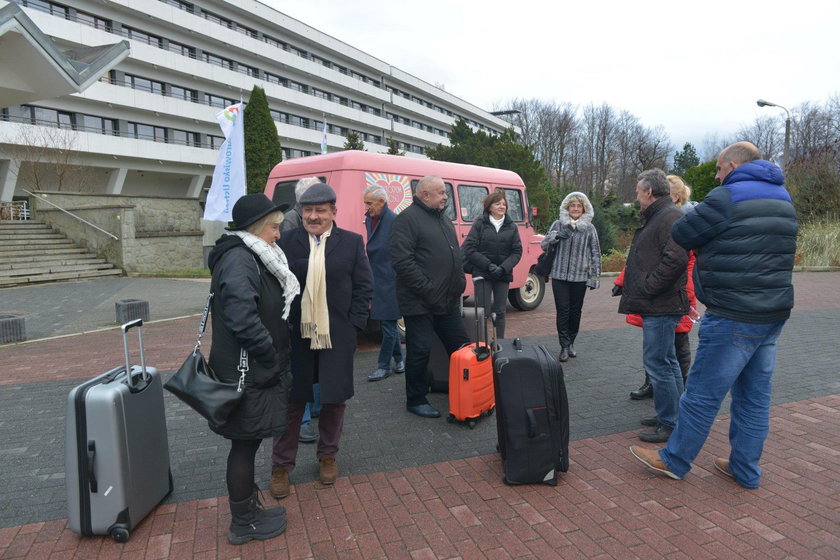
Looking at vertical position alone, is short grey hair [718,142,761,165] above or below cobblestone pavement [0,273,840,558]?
above

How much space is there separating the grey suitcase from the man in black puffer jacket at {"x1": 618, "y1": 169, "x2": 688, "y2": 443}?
3.21 metres

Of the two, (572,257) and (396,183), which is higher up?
(396,183)

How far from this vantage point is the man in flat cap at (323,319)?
328 centimetres

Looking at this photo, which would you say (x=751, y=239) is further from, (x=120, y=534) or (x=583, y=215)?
(x=120, y=534)

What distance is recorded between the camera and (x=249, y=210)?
2748 mm

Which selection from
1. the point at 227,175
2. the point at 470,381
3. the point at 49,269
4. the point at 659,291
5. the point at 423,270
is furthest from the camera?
the point at 49,269

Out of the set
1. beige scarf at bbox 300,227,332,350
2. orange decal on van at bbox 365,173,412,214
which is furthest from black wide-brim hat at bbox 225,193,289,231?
orange decal on van at bbox 365,173,412,214

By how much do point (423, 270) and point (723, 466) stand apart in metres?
2.42

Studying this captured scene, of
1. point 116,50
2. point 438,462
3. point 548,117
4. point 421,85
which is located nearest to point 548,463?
point 438,462

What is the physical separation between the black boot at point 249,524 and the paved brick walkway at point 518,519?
4 cm

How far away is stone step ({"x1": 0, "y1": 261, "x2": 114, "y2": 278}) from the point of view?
14.7 meters

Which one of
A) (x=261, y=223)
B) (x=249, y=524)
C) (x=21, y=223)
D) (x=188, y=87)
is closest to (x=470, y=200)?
(x=261, y=223)

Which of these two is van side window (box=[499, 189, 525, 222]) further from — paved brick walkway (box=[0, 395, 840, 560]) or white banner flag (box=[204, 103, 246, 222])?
paved brick walkway (box=[0, 395, 840, 560])

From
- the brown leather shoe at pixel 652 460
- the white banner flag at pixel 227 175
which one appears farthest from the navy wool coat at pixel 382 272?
the white banner flag at pixel 227 175
